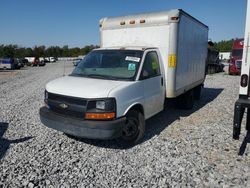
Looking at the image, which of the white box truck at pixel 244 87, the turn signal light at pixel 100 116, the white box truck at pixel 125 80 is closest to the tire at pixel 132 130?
the white box truck at pixel 125 80

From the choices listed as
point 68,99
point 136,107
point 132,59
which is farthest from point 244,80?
point 68,99

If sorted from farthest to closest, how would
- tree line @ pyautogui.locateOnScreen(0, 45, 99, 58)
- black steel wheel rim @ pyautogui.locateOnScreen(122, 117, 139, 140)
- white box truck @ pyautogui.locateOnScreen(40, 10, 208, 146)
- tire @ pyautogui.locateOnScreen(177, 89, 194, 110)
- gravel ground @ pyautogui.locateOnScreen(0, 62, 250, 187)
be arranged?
1. tree line @ pyautogui.locateOnScreen(0, 45, 99, 58)
2. tire @ pyautogui.locateOnScreen(177, 89, 194, 110)
3. black steel wheel rim @ pyautogui.locateOnScreen(122, 117, 139, 140)
4. white box truck @ pyautogui.locateOnScreen(40, 10, 208, 146)
5. gravel ground @ pyautogui.locateOnScreen(0, 62, 250, 187)

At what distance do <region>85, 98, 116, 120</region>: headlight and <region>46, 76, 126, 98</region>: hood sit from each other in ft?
0.39

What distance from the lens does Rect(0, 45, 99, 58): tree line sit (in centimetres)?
7128

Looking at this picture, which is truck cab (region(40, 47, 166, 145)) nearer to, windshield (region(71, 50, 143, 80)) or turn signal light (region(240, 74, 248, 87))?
windshield (region(71, 50, 143, 80))

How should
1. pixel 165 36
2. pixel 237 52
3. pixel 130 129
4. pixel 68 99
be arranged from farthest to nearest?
pixel 237 52 → pixel 165 36 → pixel 130 129 → pixel 68 99

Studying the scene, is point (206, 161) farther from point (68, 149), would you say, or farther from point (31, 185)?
point (31, 185)

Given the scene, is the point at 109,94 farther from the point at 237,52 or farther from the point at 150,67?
the point at 237,52

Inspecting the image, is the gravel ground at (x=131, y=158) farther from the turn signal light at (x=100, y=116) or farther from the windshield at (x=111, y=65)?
the windshield at (x=111, y=65)

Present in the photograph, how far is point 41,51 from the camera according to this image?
10044 centimetres

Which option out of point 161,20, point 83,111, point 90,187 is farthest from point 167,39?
point 90,187

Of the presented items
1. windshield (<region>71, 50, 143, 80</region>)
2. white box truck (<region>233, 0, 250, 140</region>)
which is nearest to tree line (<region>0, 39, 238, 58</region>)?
windshield (<region>71, 50, 143, 80</region>)

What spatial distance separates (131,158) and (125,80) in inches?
61.4

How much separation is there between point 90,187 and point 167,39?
3954 mm
